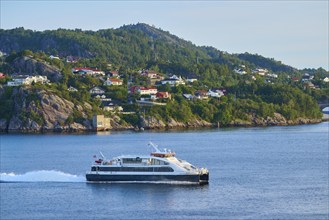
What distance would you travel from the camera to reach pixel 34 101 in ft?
412

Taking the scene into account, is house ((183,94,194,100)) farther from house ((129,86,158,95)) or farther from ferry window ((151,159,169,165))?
ferry window ((151,159,169,165))

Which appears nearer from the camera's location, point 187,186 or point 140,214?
point 140,214

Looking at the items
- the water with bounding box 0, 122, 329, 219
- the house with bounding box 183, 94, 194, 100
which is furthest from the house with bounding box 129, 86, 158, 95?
the water with bounding box 0, 122, 329, 219

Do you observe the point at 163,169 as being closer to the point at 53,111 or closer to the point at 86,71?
the point at 53,111

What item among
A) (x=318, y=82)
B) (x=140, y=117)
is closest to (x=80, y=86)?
(x=140, y=117)

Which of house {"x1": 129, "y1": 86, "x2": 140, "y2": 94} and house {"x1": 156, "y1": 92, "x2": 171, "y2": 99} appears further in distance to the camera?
house {"x1": 129, "y1": 86, "x2": 140, "y2": 94}

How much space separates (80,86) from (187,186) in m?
92.0

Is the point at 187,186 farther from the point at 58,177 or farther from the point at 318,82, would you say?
→ the point at 318,82

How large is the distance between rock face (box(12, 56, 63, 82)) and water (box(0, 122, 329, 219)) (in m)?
57.5

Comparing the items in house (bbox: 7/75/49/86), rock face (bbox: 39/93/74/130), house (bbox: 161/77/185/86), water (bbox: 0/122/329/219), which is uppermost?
house (bbox: 161/77/185/86)

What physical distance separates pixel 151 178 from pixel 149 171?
1.54 ft

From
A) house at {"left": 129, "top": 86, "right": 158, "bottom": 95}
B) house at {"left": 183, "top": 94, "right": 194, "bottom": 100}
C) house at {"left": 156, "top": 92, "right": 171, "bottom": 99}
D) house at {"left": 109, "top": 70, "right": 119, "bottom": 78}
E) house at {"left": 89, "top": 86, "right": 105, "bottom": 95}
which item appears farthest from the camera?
house at {"left": 109, "top": 70, "right": 119, "bottom": 78}

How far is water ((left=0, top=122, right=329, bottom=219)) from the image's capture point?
47.6 meters

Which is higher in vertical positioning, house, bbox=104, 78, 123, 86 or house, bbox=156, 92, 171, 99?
house, bbox=104, 78, 123, 86
